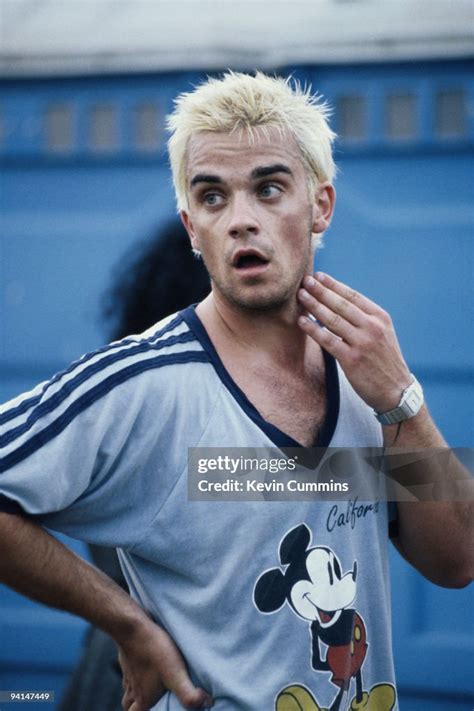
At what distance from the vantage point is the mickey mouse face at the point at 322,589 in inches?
59.2

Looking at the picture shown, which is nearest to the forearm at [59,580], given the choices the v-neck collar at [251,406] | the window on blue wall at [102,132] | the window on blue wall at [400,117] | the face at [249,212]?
the v-neck collar at [251,406]

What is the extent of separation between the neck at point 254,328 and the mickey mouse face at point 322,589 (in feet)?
1.05

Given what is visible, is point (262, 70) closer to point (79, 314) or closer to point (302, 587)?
point (79, 314)

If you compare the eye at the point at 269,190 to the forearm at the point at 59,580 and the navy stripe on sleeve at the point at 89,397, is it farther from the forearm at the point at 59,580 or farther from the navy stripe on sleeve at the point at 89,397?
the forearm at the point at 59,580

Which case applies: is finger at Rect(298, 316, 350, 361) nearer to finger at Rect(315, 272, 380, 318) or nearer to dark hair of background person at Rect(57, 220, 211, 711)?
finger at Rect(315, 272, 380, 318)

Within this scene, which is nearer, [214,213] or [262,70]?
[214,213]

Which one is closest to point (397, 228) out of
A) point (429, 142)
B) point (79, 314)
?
point (429, 142)

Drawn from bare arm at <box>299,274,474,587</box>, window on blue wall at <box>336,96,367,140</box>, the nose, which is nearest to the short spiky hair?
the nose

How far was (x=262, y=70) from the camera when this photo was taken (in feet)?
6.25

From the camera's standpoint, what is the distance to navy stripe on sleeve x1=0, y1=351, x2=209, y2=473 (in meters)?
1.31

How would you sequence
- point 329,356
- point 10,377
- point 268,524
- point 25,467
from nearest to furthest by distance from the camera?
1. point 25,467
2. point 268,524
3. point 329,356
4. point 10,377

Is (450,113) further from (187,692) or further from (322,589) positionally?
(187,692)

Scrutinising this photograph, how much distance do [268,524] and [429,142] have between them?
90cm

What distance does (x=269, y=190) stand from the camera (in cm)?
150
